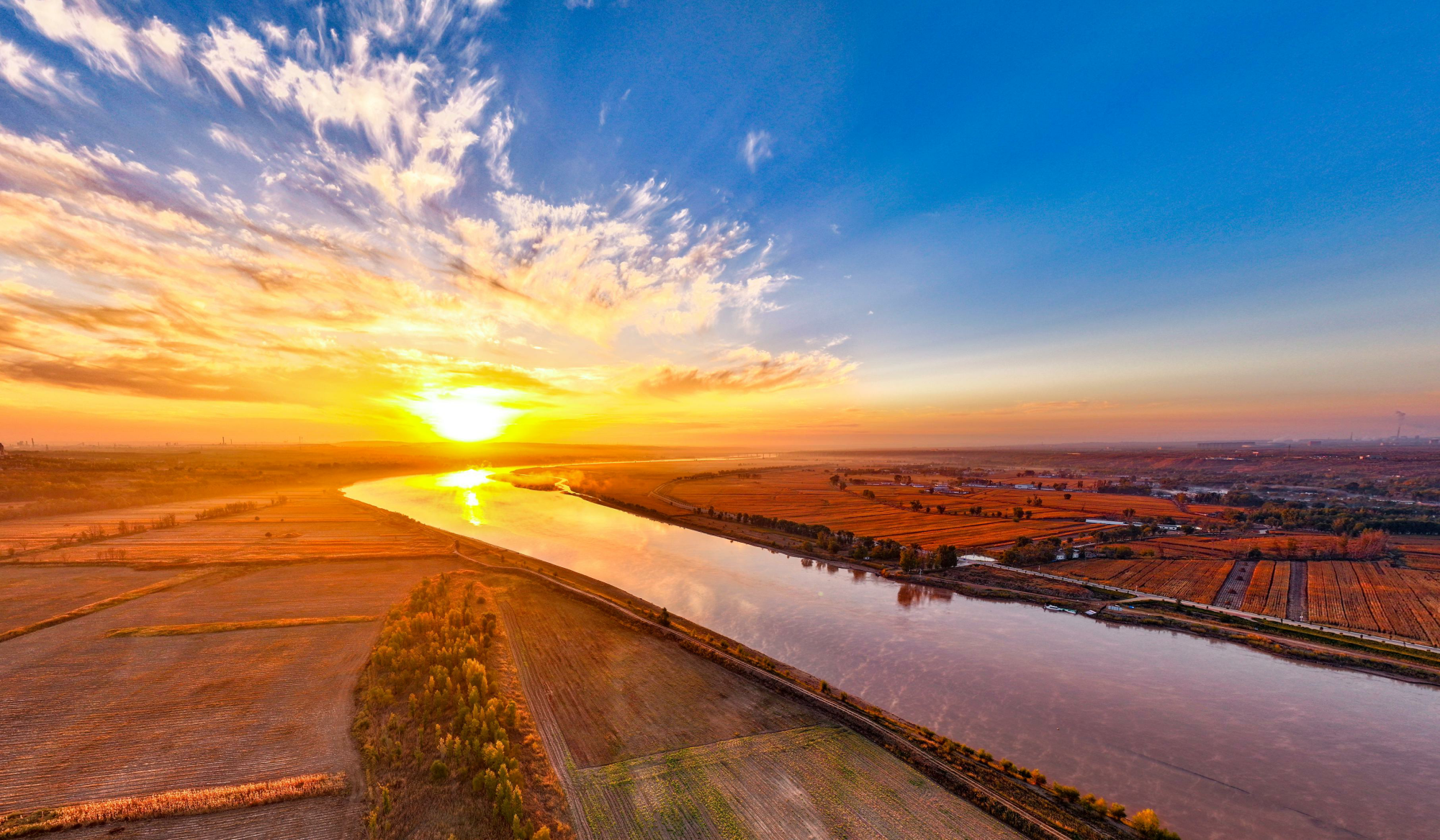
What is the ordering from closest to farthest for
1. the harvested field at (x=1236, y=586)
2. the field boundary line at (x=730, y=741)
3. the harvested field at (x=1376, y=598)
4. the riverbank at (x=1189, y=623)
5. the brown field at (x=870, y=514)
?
the field boundary line at (x=730, y=741), the riverbank at (x=1189, y=623), the harvested field at (x=1376, y=598), the harvested field at (x=1236, y=586), the brown field at (x=870, y=514)

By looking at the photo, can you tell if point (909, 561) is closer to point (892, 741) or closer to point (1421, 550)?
point (892, 741)

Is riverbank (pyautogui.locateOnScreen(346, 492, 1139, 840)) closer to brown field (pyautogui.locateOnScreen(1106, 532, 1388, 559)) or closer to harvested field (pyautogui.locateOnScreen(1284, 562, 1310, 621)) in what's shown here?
harvested field (pyautogui.locateOnScreen(1284, 562, 1310, 621))

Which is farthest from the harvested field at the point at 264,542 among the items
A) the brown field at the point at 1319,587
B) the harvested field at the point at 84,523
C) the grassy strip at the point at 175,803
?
the brown field at the point at 1319,587

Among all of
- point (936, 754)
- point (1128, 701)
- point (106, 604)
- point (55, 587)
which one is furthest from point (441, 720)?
point (55, 587)

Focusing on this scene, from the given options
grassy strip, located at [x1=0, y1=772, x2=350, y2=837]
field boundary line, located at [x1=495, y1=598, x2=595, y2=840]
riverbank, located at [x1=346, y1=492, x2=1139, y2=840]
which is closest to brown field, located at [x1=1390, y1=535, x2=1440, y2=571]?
riverbank, located at [x1=346, y1=492, x2=1139, y2=840]

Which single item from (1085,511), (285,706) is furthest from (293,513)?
(1085,511)

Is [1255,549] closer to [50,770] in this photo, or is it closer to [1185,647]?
[1185,647]

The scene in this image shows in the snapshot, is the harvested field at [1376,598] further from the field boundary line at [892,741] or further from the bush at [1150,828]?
the field boundary line at [892,741]

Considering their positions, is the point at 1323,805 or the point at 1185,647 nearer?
the point at 1323,805
